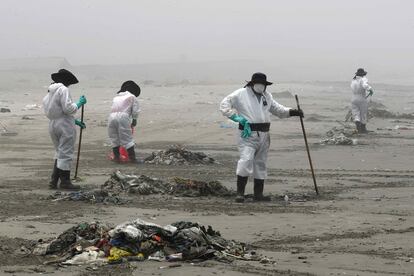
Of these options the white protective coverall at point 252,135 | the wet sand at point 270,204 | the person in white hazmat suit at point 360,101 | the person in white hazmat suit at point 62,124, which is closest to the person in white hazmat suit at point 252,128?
the white protective coverall at point 252,135

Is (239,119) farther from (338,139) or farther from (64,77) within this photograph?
(338,139)

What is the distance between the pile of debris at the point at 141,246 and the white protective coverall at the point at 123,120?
8.94 metres

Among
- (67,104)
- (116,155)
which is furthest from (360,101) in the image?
(67,104)

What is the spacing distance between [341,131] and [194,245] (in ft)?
48.9

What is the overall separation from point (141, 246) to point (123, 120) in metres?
9.57

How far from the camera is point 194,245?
7.88m

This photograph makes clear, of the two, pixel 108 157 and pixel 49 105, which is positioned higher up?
pixel 49 105

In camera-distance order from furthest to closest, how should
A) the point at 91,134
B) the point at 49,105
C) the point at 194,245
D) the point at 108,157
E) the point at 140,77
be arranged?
1. the point at 140,77
2. the point at 91,134
3. the point at 108,157
4. the point at 49,105
5. the point at 194,245

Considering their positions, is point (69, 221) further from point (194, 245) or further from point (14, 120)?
point (14, 120)

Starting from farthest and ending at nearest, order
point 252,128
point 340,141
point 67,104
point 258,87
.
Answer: point 340,141, point 67,104, point 258,87, point 252,128

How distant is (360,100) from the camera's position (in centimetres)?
2373

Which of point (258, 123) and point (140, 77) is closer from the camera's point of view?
point (258, 123)

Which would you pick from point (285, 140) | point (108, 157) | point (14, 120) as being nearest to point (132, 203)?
point (108, 157)

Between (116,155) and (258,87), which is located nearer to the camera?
(258,87)
